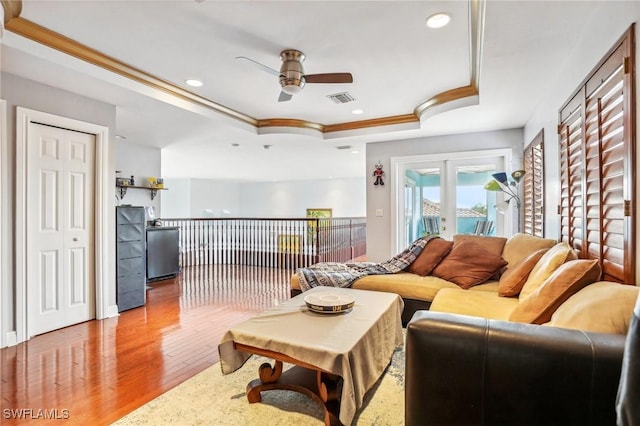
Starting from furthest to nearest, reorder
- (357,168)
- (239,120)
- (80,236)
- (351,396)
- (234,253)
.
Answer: (357,168) < (234,253) < (239,120) < (80,236) < (351,396)

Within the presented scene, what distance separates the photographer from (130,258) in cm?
394

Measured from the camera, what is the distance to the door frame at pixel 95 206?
2852mm

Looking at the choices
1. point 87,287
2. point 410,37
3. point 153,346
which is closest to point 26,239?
point 87,287

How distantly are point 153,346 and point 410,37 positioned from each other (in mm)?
3243

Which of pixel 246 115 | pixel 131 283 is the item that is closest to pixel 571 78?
pixel 246 115

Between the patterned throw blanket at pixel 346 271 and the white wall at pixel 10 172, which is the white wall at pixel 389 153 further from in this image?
the white wall at pixel 10 172

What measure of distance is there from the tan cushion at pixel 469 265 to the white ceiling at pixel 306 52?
1.58 metres

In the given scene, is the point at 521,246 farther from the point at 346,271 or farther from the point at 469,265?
the point at 346,271

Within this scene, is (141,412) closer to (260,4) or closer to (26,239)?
(26,239)

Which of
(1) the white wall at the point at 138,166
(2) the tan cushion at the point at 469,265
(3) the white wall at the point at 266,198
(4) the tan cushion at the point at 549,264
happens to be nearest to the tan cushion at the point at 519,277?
(4) the tan cushion at the point at 549,264

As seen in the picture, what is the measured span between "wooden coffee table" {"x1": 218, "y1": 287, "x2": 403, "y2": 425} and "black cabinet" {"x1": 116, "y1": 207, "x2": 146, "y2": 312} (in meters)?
2.53

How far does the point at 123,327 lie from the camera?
329cm

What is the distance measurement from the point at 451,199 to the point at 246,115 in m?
3.29

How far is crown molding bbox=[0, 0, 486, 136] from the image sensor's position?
7.39ft
